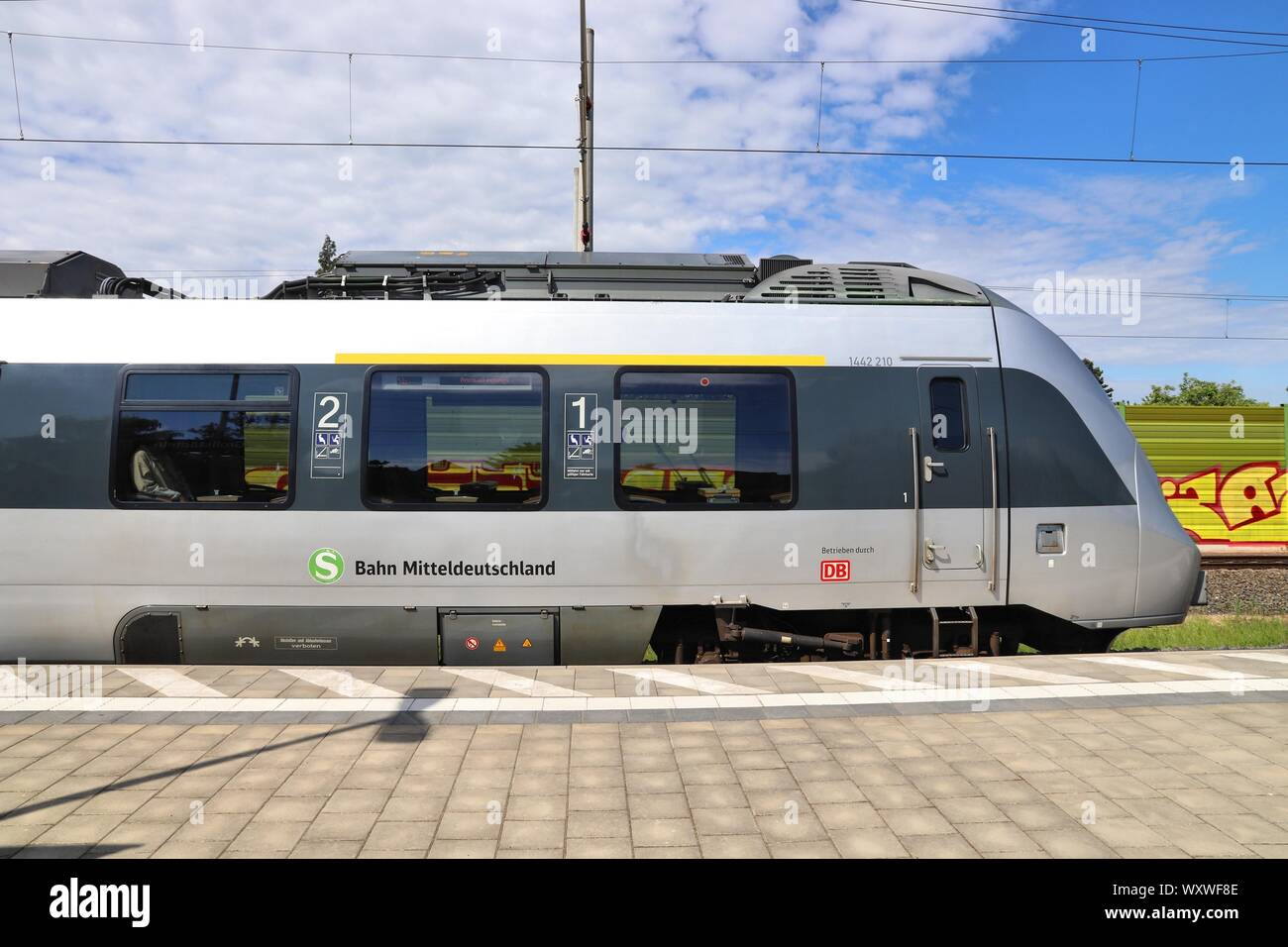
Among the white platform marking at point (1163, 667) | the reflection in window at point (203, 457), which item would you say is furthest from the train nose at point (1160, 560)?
the reflection in window at point (203, 457)

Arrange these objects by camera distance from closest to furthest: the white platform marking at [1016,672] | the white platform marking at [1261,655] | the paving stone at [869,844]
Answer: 1. the paving stone at [869,844]
2. the white platform marking at [1016,672]
3. the white platform marking at [1261,655]

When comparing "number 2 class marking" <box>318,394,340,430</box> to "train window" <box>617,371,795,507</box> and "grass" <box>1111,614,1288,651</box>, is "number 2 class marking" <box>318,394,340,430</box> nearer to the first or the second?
"train window" <box>617,371,795,507</box>

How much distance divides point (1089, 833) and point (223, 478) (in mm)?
6039

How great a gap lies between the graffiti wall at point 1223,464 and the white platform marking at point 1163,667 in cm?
1030

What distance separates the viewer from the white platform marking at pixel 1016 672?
5820 millimetres

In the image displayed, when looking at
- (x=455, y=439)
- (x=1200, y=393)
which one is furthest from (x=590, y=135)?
(x=1200, y=393)

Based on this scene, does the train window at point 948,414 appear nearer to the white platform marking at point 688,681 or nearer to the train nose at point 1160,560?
the train nose at point 1160,560

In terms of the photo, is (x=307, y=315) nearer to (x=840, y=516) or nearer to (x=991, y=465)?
(x=840, y=516)

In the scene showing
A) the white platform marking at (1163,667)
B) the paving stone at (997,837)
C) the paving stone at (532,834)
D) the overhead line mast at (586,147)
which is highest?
the overhead line mast at (586,147)

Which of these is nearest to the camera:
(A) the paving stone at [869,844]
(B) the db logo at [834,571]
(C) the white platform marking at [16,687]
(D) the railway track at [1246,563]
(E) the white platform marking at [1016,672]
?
(A) the paving stone at [869,844]
